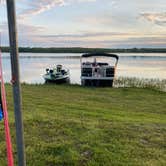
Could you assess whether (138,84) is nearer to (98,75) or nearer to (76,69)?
(98,75)

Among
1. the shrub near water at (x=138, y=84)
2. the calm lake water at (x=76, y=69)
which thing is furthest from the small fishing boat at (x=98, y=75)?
the calm lake water at (x=76, y=69)

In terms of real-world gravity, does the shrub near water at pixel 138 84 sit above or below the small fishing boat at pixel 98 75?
below

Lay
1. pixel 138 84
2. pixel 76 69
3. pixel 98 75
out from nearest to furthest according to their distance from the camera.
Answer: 1. pixel 98 75
2. pixel 138 84
3. pixel 76 69

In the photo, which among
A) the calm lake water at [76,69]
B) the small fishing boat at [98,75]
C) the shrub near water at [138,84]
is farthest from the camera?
the calm lake water at [76,69]

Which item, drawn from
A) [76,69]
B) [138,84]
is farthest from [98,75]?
[76,69]

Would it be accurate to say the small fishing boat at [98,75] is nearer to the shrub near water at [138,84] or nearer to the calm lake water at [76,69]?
the shrub near water at [138,84]

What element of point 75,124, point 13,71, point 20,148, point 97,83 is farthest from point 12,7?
point 97,83

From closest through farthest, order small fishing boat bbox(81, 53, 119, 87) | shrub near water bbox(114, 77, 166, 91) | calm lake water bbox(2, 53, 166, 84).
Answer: shrub near water bbox(114, 77, 166, 91)
small fishing boat bbox(81, 53, 119, 87)
calm lake water bbox(2, 53, 166, 84)

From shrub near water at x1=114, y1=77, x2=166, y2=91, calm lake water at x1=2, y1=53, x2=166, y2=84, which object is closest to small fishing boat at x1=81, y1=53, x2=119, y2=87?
shrub near water at x1=114, y1=77, x2=166, y2=91

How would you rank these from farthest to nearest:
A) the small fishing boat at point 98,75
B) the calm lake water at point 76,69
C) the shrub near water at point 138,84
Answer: the calm lake water at point 76,69 → the small fishing boat at point 98,75 → the shrub near water at point 138,84

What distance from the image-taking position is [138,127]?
6.08m

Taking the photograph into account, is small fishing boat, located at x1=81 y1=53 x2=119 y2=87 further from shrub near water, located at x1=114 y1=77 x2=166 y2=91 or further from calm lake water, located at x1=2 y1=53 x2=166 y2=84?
calm lake water, located at x1=2 y1=53 x2=166 y2=84

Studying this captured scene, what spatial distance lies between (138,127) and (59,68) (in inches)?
1053

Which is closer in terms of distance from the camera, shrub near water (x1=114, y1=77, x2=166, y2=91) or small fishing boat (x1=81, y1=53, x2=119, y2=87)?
shrub near water (x1=114, y1=77, x2=166, y2=91)
